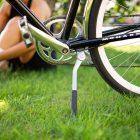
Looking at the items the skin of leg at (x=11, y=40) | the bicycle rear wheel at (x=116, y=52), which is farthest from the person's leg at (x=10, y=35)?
the bicycle rear wheel at (x=116, y=52)

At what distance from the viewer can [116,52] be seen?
108 inches

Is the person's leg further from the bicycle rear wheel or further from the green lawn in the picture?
the bicycle rear wheel

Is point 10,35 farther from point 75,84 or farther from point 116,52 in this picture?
point 75,84

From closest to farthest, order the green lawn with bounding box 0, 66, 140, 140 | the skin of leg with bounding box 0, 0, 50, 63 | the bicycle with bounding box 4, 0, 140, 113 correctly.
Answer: the green lawn with bounding box 0, 66, 140, 140
the bicycle with bounding box 4, 0, 140, 113
the skin of leg with bounding box 0, 0, 50, 63

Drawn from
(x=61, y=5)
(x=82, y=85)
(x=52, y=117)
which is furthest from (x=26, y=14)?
(x=61, y=5)

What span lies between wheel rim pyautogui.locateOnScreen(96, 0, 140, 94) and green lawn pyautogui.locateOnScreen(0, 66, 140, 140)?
0.08 m

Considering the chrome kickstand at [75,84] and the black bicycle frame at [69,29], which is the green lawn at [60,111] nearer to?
the chrome kickstand at [75,84]

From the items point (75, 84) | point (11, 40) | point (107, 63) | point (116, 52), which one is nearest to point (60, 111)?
point (75, 84)

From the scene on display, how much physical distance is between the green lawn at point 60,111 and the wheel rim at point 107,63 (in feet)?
0.25

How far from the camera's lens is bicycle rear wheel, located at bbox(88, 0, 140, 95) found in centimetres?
236

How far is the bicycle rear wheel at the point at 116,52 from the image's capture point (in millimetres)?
2355

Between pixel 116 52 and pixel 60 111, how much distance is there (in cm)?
56

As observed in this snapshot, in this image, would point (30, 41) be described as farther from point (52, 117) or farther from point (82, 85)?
point (82, 85)

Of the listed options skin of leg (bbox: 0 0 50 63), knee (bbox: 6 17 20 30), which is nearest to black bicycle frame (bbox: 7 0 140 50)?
skin of leg (bbox: 0 0 50 63)
